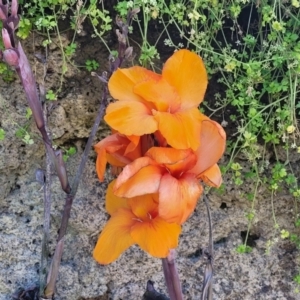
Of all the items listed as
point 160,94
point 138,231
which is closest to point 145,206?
point 138,231

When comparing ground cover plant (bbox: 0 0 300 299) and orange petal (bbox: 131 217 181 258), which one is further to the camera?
ground cover plant (bbox: 0 0 300 299)

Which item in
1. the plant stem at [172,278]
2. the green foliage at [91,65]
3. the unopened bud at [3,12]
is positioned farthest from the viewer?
the green foliage at [91,65]

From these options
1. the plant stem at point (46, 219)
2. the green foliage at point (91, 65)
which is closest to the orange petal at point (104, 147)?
the plant stem at point (46, 219)

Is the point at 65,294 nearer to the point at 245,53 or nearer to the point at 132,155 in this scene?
the point at 132,155

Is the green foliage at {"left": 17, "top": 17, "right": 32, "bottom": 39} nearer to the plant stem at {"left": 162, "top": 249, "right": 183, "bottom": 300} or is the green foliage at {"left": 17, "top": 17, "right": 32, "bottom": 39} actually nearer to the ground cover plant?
the ground cover plant

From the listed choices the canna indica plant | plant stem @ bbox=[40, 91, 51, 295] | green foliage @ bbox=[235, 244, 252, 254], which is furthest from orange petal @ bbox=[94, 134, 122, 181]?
green foliage @ bbox=[235, 244, 252, 254]

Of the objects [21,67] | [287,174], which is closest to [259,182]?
[287,174]

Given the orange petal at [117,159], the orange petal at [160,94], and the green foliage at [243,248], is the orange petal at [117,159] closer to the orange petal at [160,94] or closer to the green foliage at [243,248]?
the orange petal at [160,94]
